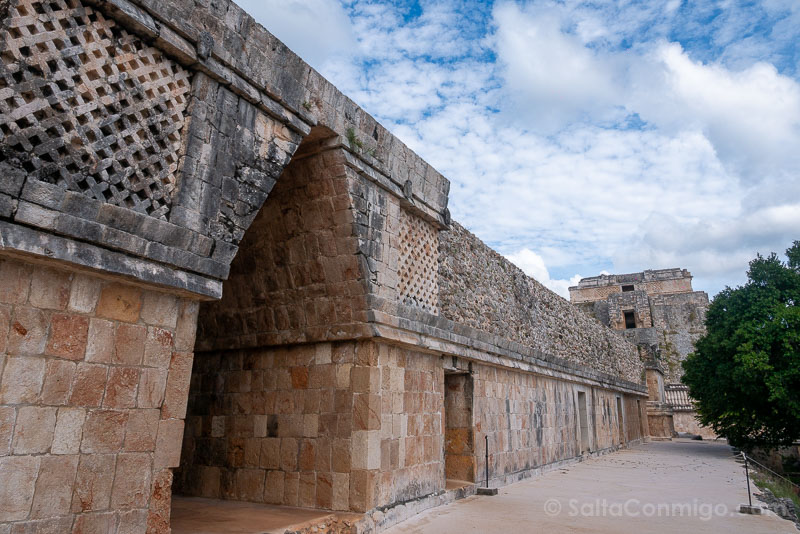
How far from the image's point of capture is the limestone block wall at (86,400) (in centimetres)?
280

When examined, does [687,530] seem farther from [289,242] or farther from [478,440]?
[289,242]

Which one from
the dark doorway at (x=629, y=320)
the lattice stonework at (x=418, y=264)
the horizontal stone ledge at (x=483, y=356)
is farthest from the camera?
the dark doorway at (x=629, y=320)

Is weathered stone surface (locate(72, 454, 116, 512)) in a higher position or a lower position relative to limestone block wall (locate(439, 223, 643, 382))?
lower

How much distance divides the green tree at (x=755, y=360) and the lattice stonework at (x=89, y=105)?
1417 cm

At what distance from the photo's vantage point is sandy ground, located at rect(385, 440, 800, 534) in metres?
5.47

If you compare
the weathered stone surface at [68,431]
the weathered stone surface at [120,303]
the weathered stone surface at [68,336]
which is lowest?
the weathered stone surface at [68,431]

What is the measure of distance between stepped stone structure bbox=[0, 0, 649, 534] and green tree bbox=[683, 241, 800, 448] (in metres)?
8.08

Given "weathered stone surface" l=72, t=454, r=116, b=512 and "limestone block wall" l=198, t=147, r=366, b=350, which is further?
"limestone block wall" l=198, t=147, r=366, b=350

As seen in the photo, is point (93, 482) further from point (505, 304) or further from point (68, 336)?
point (505, 304)

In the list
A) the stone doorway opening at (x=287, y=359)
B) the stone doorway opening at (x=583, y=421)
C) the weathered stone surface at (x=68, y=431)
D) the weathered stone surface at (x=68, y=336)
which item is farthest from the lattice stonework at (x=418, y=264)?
the stone doorway opening at (x=583, y=421)

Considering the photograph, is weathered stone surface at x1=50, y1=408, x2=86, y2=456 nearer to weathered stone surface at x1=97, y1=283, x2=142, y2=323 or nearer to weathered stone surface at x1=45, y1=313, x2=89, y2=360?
weathered stone surface at x1=45, y1=313, x2=89, y2=360

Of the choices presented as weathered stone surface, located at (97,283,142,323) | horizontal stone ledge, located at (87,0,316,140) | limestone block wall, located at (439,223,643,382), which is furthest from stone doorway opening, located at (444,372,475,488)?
weathered stone surface, located at (97,283,142,323)

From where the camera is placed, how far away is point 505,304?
1009 cm

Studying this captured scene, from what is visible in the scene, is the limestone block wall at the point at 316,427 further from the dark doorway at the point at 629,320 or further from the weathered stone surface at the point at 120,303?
the dark doorway at the point at 629,320
